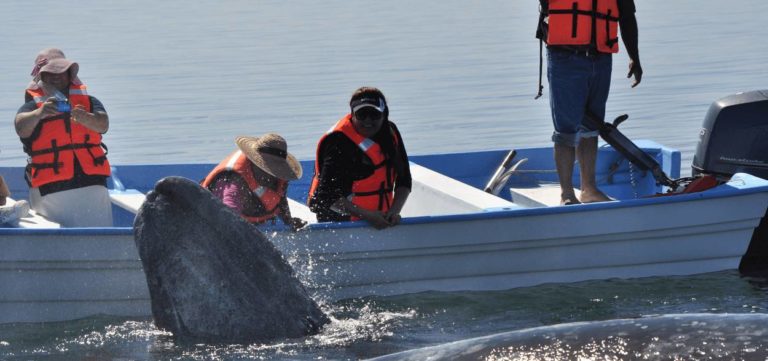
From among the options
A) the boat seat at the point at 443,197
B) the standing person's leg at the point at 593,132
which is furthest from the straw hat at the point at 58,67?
the standing person's leg at the point at 593,132

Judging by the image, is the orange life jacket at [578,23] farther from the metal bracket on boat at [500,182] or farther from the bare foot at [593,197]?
the metal bracket on boat at [500,182]

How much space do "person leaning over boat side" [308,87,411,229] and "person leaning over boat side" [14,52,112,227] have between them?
6.28 ft

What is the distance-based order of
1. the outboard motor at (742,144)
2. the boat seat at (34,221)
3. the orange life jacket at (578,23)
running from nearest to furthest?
1. the boat seat at (34,221)
2. the orange life jacket at (578,23)
3. the outboard motor at (742,144)

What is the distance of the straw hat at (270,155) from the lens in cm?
941

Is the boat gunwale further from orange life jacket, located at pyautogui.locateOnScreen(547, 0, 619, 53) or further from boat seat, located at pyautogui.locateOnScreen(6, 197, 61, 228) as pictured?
orange life jacket, located at pyautogui.locateOnScreen(547, 0, 619, 53)

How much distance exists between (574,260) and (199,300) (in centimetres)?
473

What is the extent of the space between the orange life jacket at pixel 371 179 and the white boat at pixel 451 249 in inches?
10.1

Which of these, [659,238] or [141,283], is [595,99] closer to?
[659,238]

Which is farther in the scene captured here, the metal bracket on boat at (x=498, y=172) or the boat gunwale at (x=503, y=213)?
the metal bracket on boat at (x=498, y=172)

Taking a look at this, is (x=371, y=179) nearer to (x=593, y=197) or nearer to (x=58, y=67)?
(x=593, y=197)

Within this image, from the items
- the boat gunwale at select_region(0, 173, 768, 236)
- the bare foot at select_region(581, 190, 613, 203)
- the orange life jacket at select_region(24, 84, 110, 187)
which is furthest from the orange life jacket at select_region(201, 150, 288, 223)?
the bare foot at select_region(581, 190, 613, 203)

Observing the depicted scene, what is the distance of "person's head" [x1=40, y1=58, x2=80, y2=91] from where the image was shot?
10094mm

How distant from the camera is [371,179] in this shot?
31.8ft

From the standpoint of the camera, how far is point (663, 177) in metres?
10.9
